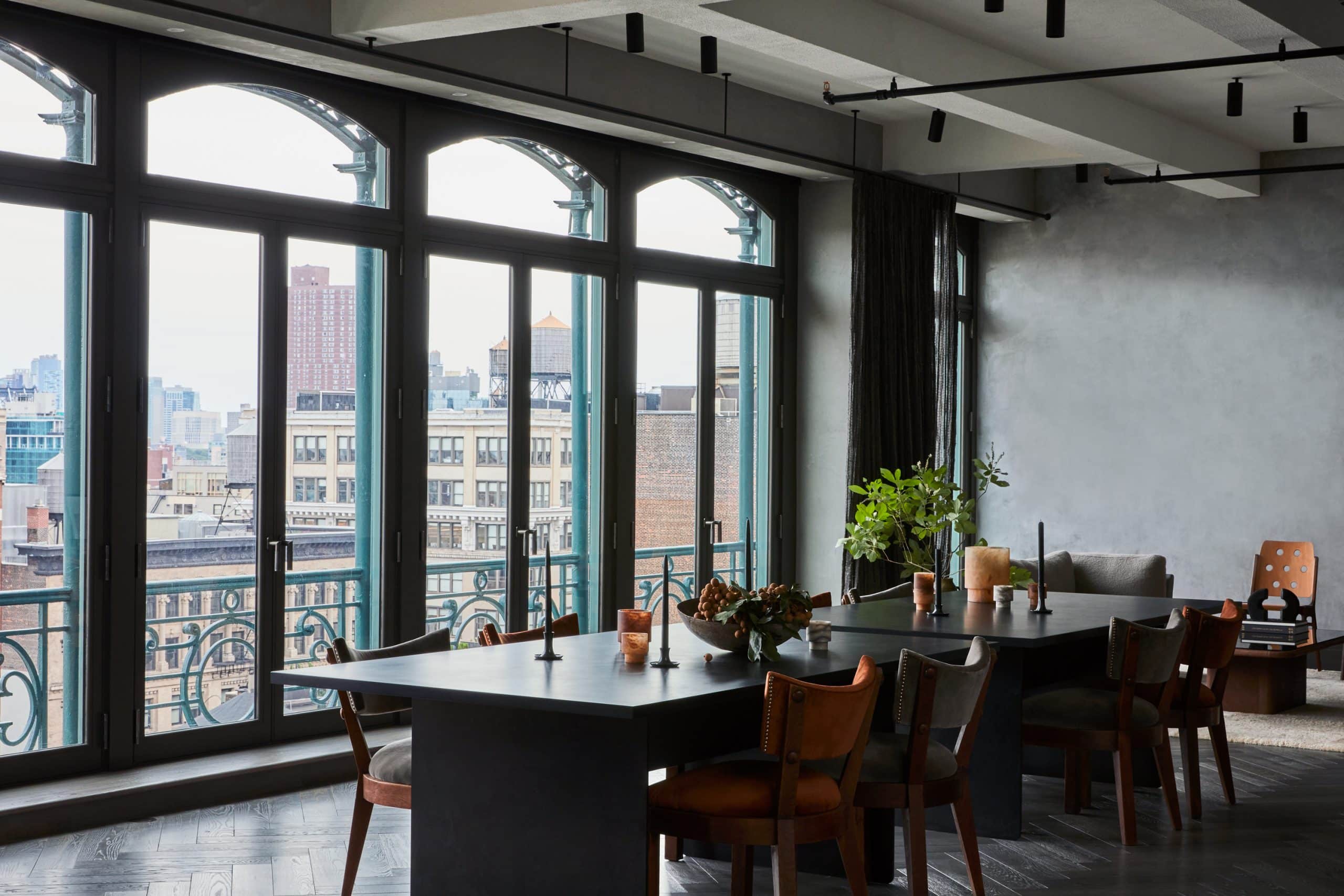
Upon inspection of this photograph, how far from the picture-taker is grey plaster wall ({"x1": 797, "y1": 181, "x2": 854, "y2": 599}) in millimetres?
9469

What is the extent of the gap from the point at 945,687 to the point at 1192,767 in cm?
212

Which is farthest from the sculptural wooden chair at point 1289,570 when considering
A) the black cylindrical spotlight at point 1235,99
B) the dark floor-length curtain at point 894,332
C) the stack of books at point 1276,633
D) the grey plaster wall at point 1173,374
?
the black cylindrical spotlight at point 1235,99

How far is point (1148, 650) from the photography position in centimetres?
538

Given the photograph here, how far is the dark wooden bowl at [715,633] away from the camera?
14.5 feet

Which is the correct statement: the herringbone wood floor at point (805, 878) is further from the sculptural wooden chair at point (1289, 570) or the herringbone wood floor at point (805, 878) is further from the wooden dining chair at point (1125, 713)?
the sculptural wooden chair at point (1289, 570)

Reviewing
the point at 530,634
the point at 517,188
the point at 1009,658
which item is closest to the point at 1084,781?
the point at 1009,658

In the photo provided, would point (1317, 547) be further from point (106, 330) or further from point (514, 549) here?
point (106, 330)

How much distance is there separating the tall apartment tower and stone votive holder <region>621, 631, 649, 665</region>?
117 inches

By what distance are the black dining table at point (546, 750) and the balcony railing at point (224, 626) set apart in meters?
2.19

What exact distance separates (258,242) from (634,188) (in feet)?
8.39

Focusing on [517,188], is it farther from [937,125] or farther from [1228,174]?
[1228,174]

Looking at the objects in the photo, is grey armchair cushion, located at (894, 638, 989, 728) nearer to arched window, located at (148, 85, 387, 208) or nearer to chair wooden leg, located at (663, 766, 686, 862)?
chair wooden leg, located at (663, 766, 686, 862)

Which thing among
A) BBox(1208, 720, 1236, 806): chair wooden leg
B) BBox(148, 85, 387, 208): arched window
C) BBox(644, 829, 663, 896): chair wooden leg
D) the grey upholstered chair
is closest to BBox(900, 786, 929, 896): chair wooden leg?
BBox(644, 829, 663, 896): chair wooden leg

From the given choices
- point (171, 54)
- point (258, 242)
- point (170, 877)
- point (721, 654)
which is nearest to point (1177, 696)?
point (721, 654)
